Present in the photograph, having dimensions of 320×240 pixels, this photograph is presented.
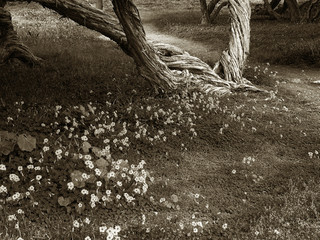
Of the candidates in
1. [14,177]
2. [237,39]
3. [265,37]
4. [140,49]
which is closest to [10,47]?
[140,49]

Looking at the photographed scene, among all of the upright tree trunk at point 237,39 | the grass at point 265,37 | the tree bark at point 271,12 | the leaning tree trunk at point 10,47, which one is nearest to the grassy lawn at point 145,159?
the leaning tree trunk at point 10,47

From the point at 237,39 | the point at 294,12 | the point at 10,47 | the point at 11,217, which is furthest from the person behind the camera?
the point at 294,12

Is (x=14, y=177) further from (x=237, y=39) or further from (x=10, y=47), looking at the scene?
(x=237, y=39)

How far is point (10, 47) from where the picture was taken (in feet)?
36.4

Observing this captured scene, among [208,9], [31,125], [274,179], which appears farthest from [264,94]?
[208,9]

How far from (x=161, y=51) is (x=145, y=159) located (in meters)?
4.65

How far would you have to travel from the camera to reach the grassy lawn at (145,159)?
5.22 m

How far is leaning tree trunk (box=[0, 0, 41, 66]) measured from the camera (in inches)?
431

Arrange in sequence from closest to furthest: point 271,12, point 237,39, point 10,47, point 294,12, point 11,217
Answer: point 11,217, point 10,47, point 237,39, point 294,12, point 271,12

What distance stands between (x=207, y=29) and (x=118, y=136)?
49.0 feet

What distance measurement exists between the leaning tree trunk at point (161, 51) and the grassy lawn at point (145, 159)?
49cm

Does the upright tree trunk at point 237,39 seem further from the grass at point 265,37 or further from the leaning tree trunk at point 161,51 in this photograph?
the grass at point 265,37

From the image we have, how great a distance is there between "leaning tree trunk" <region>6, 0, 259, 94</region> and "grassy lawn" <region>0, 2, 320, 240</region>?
493 millimetres

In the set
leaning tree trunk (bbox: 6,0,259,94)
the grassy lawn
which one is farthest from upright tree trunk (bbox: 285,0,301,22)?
the grassy lawn
